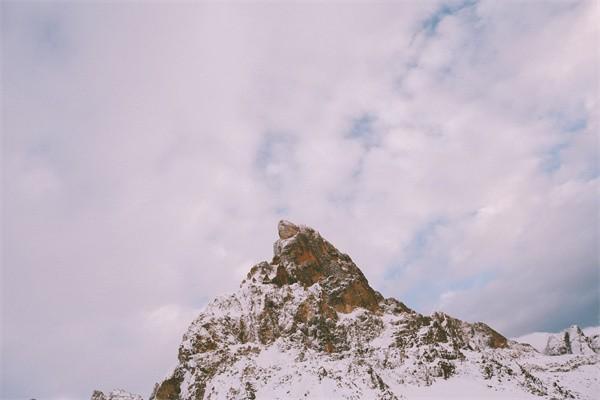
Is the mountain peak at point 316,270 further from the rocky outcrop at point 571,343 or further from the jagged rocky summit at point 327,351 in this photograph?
the rocky outcrop at point 571,343

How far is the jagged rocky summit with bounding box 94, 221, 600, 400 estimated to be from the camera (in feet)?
154

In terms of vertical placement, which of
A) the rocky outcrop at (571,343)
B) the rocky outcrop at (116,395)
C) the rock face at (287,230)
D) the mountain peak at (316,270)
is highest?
the rock face at (287,230)

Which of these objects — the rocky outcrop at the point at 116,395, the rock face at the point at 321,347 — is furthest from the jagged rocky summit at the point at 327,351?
the rocky outcrop at the point at 116,395

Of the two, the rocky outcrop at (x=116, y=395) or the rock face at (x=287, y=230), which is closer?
the rocky outcrop at (x=116, y=395)

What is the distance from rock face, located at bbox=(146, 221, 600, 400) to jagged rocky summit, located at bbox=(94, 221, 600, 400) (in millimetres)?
143

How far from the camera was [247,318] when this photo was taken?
62.0 metres

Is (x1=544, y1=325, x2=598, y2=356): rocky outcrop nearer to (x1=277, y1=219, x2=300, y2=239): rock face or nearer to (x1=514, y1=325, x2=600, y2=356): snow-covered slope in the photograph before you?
(x1=514, y1=325, x2=600, y2=356): snow-covered slope

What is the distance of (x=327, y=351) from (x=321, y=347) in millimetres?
932

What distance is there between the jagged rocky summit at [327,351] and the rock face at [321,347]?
0.14 m

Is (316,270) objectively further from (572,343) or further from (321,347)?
(572,343)

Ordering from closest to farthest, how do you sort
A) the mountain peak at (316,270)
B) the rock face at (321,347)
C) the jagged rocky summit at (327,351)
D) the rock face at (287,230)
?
the jagged rocky summit at (327,351)
the rock face at (321,347)
the mountain peak at (316,270)
the rock face at (287,230)

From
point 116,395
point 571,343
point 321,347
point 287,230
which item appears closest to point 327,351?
point 321,347

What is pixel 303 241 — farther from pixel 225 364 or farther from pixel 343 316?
pixel 225 364

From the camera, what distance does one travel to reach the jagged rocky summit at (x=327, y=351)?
46.8 metres
